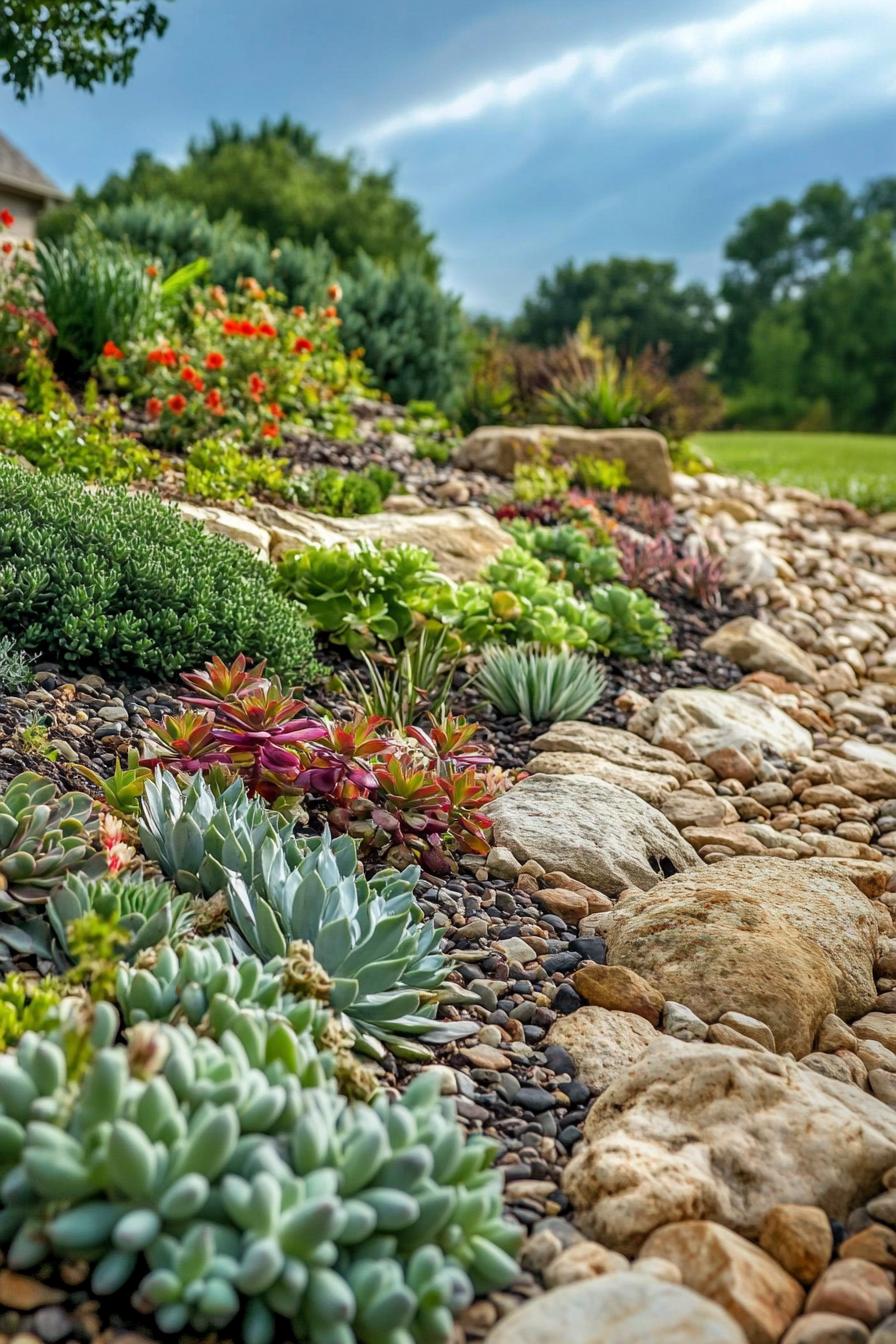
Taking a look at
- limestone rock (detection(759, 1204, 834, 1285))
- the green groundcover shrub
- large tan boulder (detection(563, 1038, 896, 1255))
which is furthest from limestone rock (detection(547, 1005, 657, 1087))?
the green groundcover shrub

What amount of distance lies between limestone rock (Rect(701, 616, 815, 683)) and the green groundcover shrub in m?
2.92

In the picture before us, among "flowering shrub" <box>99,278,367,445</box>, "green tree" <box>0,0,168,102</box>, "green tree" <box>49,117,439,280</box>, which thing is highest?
"green tree" <box>49,117,439,280</box>

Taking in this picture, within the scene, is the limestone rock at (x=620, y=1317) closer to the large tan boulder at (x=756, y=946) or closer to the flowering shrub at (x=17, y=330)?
the large tan boulder at (x=756, y=946)

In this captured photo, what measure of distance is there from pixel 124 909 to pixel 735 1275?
4.89 ft

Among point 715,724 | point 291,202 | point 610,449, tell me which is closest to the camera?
point 715,724

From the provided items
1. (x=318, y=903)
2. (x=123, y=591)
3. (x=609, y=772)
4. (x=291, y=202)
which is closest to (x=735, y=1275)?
(x=318, y=903)

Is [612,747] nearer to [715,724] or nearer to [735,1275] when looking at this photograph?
[715,724]

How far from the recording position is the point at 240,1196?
1.69 meters

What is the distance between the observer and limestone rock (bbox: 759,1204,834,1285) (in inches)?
79.9

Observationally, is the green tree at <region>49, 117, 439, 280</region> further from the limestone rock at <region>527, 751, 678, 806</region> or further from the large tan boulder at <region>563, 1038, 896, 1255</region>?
the large tan boulder at <region>563, 1038, 896, 1255</region>

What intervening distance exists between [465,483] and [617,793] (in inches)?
176

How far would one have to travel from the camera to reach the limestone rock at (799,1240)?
203cm

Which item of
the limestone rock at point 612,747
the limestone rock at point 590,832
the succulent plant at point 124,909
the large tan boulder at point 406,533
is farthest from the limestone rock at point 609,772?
the succulent plant at point 124,909

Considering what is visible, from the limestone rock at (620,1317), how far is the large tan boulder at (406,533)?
4.02 metres
